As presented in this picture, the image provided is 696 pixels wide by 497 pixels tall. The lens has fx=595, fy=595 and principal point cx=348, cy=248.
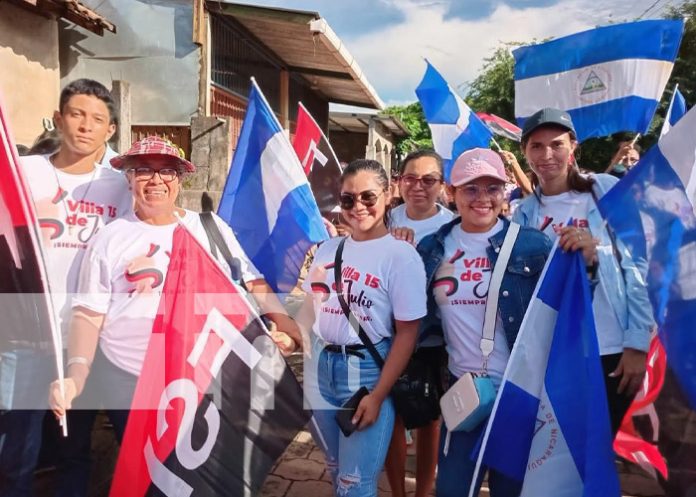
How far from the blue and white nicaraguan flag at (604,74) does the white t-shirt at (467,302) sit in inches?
102

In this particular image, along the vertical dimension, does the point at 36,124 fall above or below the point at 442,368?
above

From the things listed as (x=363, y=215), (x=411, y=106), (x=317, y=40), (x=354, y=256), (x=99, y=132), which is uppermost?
(x=411, y=106)

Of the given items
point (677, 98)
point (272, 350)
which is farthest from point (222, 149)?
point (272, 350)

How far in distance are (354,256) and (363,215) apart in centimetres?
16

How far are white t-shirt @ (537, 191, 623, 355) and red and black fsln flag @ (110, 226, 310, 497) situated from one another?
1.23 metres

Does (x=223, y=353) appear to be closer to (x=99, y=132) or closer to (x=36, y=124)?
(x=99, y=132)

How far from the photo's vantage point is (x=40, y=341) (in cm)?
220

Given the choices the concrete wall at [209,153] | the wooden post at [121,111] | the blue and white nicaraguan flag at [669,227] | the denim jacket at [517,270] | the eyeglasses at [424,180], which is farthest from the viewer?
the concrete wall at [209,153]

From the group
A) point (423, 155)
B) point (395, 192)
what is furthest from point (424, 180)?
point (395, 192)

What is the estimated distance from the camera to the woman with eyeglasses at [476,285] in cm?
221

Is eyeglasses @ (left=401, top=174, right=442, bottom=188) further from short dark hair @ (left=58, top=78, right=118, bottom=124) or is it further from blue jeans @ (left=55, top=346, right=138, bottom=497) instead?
blue jeans @ (left=55, top=346, right=138, bottom=497)

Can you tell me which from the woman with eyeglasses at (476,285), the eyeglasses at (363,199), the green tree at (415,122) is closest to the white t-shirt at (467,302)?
the woman with eyeglasses at (476,285)

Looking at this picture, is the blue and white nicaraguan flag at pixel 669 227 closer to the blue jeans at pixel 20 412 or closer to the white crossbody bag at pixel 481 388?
the white crossbody bag at pixel 481 388

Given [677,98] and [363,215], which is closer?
[363,215]
